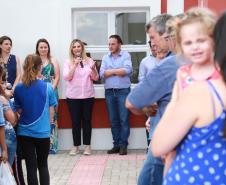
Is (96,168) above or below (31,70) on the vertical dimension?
below

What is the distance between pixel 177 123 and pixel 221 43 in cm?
41

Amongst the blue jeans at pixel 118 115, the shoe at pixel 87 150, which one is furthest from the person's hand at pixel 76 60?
the shoe at pixel 87 150

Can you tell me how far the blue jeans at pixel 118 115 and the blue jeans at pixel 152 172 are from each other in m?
5.33

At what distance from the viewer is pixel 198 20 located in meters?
2.64

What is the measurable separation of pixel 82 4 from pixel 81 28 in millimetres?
473

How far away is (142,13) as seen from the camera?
964 cm

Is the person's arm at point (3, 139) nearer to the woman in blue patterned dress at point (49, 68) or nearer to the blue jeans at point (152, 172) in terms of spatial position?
the blue jeans at point (152, 172)

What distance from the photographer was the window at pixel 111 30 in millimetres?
9664

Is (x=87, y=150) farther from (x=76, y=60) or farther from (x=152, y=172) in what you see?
(x=152, y=172)

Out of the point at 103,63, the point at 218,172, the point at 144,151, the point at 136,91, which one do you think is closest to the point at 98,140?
the point at 144,151

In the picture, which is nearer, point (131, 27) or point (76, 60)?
point (76, 60)

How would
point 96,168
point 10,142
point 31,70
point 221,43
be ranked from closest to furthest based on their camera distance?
1. point 221,43
2. point 10,142
3. point 31,70
4. point 96,168

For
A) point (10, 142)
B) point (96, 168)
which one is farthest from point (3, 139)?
point (96, 168)

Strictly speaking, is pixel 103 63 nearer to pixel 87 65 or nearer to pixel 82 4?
pixel 87 65
